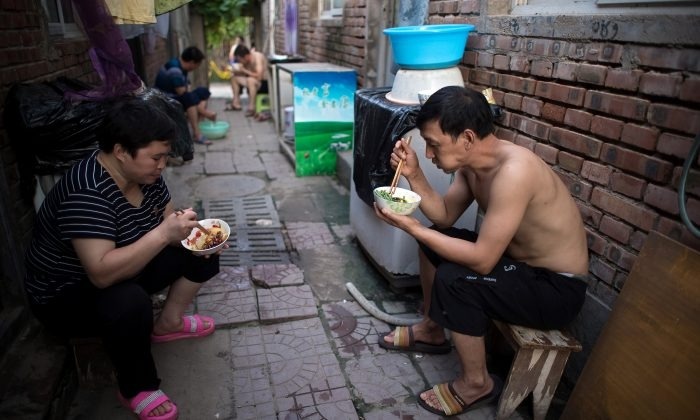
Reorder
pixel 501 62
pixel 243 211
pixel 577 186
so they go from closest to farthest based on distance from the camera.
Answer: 1. pixel 577 186
2. pixel 501 62
3. pixel 243 211

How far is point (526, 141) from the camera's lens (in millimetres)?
2750

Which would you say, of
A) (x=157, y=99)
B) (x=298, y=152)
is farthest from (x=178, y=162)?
(x=157, y=99)

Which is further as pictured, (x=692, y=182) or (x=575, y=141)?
(x=575, y=141)

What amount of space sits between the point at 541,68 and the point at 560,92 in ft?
0.73

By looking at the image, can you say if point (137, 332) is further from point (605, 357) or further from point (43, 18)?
point (43, 18)

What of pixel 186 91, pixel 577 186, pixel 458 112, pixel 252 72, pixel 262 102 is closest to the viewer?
pixel 458 112

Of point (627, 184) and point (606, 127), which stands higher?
point (606, 127)

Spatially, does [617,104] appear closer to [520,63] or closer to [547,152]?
[547,152]

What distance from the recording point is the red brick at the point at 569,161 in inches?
91.7

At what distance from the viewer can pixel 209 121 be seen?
25.2 ft

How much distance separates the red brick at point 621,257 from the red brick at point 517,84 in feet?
3.36

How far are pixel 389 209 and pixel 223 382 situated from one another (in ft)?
4.17

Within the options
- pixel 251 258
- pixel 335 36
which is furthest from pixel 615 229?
pixel 335 36

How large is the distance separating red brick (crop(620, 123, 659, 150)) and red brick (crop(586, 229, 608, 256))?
1.60 feet
